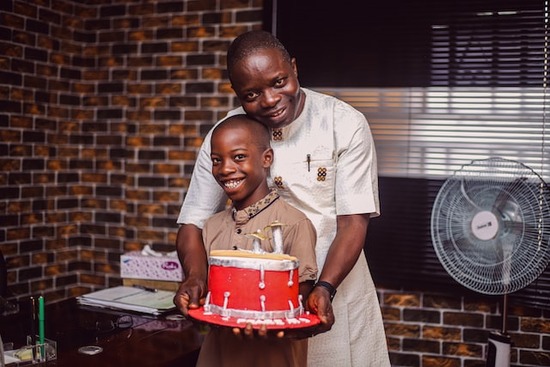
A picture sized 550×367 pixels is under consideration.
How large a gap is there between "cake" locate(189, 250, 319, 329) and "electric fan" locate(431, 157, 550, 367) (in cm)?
145

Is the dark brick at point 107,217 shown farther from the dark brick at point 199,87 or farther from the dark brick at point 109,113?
the dark brick at point 199,87

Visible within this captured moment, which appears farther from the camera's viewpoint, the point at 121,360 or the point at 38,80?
the point at 38,80

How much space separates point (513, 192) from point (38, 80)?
8.85 feet

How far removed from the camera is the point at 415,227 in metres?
→ 3.46

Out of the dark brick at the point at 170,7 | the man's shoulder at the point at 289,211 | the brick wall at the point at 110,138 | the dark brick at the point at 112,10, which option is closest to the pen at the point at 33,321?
the man's shoulder at the point at 289,211

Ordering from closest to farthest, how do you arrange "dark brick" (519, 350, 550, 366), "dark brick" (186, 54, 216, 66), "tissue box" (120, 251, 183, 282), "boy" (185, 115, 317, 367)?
1. "boy" (185, 115, 317, 367)
2. "tissue box" (120, 251, 183, 282)
3. "dark brick" (519, 350, 550, 366)
4. "dark brick" (186, 54, 216, 66)

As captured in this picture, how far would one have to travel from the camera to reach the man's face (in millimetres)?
1919

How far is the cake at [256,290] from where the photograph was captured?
1667 mm

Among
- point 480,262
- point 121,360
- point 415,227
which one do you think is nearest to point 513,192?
point 480,262

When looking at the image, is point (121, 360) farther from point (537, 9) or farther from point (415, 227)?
point (537, 9)

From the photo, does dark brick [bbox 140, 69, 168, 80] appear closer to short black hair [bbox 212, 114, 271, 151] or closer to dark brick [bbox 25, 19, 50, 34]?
dark brick [bbox 25, 19, 50, 34]

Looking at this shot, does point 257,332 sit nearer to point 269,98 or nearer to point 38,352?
point 269,98

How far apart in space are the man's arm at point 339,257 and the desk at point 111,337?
2.29 feet

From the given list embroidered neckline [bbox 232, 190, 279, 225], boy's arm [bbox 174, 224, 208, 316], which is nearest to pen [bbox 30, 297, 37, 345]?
boy's arm [bbox 174, 224, 208, 316]
